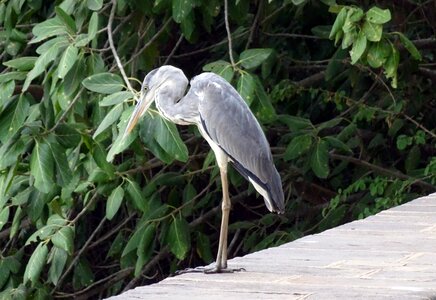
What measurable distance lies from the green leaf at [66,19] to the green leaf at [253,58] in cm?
76

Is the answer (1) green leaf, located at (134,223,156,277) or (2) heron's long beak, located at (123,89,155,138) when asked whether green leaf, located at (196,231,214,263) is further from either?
(2) heron's long beak, located at (123,89,155,138)

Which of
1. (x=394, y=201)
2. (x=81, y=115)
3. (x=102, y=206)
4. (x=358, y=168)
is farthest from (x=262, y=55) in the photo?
(x=102, y=206)

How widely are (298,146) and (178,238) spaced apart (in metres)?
0.78

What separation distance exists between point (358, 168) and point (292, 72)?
29.7 inches

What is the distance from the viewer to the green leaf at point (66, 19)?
548 centimetres

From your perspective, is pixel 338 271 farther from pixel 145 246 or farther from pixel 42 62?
pixel 145 246

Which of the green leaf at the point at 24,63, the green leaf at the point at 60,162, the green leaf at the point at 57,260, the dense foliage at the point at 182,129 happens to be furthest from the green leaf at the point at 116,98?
the green leaf at the point at 57,260

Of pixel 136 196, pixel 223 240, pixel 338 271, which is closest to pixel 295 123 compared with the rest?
pixel 136 196

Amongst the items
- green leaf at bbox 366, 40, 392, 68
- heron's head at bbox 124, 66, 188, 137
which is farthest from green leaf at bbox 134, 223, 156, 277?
heron's head at bbox 124, 66, 188, 137

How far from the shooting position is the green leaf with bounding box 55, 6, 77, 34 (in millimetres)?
5477

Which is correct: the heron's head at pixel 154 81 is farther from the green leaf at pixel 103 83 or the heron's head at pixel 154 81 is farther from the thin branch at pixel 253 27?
the thin branch at pixel 253 27

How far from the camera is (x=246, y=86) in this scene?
5.54 metres

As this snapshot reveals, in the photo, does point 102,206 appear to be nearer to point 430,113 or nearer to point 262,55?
point 430,113

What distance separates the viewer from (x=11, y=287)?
6.84m
